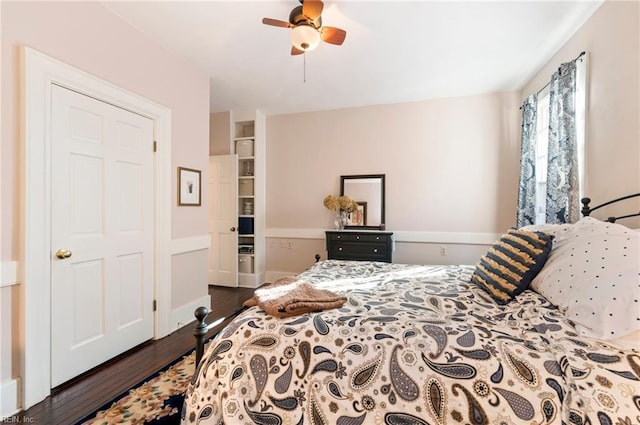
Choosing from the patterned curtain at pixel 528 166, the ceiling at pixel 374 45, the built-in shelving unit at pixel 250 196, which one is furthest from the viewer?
the built-in shelving unit at pixel 250 196

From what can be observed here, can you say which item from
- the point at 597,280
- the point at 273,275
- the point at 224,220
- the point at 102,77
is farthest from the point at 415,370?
the point at 224,220

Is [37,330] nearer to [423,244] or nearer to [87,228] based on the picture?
[87,228]

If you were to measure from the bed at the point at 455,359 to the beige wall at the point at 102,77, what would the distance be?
58.2 inches

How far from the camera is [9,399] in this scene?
1.62m

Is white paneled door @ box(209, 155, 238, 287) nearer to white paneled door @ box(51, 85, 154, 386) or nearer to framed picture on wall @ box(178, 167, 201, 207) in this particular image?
framed picture on wall @ box(178, 167, 201, 207)

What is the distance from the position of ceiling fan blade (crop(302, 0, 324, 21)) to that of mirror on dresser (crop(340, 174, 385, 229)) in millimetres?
2441

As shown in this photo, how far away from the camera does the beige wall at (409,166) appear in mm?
3656

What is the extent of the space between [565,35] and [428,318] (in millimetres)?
2836

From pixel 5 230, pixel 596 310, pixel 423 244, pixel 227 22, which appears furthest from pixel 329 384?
pixel 423 244

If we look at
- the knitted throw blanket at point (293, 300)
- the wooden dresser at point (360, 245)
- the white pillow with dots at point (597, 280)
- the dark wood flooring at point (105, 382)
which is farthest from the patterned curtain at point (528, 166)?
the dark wood flooring at point (105, 382)

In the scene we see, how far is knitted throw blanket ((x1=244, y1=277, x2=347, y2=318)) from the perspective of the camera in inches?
52.7

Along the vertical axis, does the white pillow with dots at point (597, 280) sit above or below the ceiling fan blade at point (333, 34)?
below

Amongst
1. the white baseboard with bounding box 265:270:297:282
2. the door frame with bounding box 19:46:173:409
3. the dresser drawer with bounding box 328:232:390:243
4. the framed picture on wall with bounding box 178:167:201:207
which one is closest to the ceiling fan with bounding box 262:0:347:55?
the door frame with bounding box 19:46:173:409

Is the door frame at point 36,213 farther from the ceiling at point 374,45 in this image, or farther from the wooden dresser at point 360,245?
the wooden dresser at point 360,245
